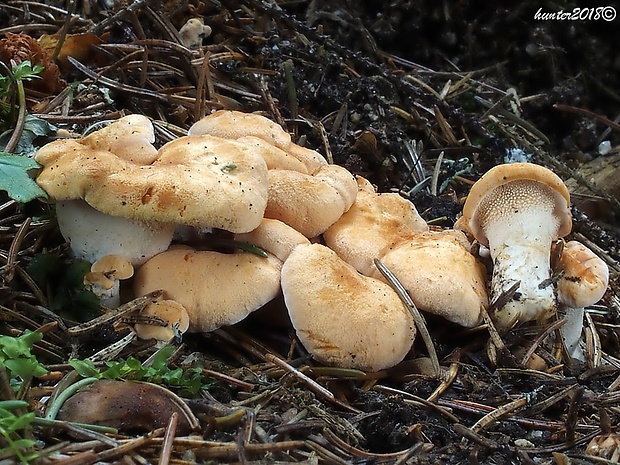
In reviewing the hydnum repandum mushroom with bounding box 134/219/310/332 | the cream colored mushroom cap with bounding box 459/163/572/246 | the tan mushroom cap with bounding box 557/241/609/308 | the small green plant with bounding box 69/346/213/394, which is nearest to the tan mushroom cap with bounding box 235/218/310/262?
the hydnum repandum mushroom with bounding box 134/219/310/332

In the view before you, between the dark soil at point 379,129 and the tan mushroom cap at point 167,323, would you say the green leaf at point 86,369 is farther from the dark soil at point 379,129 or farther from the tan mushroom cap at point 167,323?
the tan mushroom cap at point 167,323

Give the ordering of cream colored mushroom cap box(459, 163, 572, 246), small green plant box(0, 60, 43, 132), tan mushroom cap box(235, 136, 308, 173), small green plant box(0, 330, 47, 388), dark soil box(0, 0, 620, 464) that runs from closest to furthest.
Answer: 1. small green plant box(0, 330, 47, 388)
2. dark soil box(0, 0, 620, 464)
3. cream colored mushroom cap box(459, 163, 572, 246)
4. tan mushroom cap box(235, 136, 308, 173)
5. small green plant box(0, 60, 43, 132)

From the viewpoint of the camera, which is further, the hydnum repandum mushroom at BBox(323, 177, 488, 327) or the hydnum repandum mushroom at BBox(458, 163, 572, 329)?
the hydnum repandum mushroom at BBox(458, 163, 572, 329)

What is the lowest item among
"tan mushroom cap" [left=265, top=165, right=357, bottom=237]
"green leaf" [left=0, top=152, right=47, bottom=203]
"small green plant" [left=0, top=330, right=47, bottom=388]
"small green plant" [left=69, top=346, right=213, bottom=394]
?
"small green plant" [left=69, top=346, right=213, bottom=394]

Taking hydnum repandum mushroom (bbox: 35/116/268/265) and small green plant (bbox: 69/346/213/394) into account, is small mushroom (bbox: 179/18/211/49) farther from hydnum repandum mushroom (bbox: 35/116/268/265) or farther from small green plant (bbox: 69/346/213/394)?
small green plant (bbox: 69/346/213/394)

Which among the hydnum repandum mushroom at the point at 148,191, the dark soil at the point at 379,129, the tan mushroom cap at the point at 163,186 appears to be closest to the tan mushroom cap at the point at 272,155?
the hydnum repandum mushroom at the point at 148,191

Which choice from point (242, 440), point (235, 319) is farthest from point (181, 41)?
point (242, 440)
